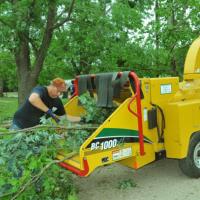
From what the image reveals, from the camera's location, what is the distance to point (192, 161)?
252 inches

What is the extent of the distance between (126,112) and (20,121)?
173 centimetres

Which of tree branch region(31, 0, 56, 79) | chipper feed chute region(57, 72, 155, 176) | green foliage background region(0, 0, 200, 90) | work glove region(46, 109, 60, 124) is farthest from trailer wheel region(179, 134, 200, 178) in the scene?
tree branch region(31, 0, 56, 79)

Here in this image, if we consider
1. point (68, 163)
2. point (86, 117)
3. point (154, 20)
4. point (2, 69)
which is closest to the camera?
point (68, 163)

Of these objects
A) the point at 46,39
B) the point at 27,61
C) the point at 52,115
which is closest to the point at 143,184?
the point at 52,115

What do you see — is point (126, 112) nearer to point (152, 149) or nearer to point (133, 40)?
point (152, 149)

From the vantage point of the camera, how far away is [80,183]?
6602 mm

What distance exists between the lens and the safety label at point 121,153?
5.76m

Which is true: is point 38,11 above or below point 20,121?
above

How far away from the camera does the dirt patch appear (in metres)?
5.91

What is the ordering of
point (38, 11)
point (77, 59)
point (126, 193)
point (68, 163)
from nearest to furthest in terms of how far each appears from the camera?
point (68, 163) < point (126, 193) < point (38, 11) < point (77, 59)

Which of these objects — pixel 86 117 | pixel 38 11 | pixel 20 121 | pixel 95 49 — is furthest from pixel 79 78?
pixel 95 49

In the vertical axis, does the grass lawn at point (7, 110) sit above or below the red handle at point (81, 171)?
below

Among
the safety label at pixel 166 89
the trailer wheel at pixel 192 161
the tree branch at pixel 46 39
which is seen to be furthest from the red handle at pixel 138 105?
the tree branch at pixel 46 39

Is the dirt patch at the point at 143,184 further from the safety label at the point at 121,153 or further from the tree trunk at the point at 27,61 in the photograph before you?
the tree trunk at the point at 27,61
